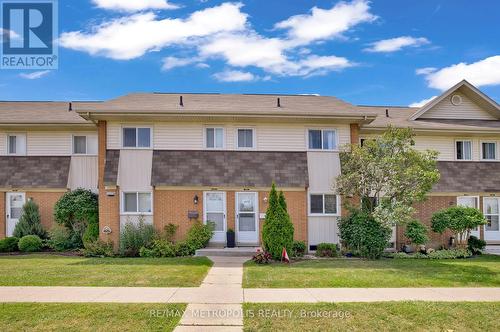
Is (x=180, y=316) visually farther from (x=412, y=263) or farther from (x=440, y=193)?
(x=440, y=193)

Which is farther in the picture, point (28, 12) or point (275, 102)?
point (275, 102)

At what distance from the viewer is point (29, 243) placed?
14688 millimetres

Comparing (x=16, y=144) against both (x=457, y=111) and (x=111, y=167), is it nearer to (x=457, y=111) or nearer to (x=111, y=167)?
(x=111, y=167)

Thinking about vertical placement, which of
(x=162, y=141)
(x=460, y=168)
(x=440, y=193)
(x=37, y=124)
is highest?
(x=37, y=124)

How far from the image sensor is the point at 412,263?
39.8 feet

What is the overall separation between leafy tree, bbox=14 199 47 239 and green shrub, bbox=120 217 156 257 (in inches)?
188

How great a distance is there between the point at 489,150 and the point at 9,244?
2303 cm

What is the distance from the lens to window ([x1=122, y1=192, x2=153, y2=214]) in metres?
14.8

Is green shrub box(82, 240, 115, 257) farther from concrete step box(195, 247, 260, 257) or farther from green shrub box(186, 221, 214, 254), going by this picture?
concrete step box(195, 247, 260, 257)

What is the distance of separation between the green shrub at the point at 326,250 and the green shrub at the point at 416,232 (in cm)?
326

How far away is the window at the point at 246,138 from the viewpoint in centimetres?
1541

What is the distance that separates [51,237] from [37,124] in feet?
17.3

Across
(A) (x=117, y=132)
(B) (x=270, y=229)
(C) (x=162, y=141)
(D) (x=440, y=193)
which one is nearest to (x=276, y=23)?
(C) (x=162, y=141)

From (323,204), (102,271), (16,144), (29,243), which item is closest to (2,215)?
(29,243)
